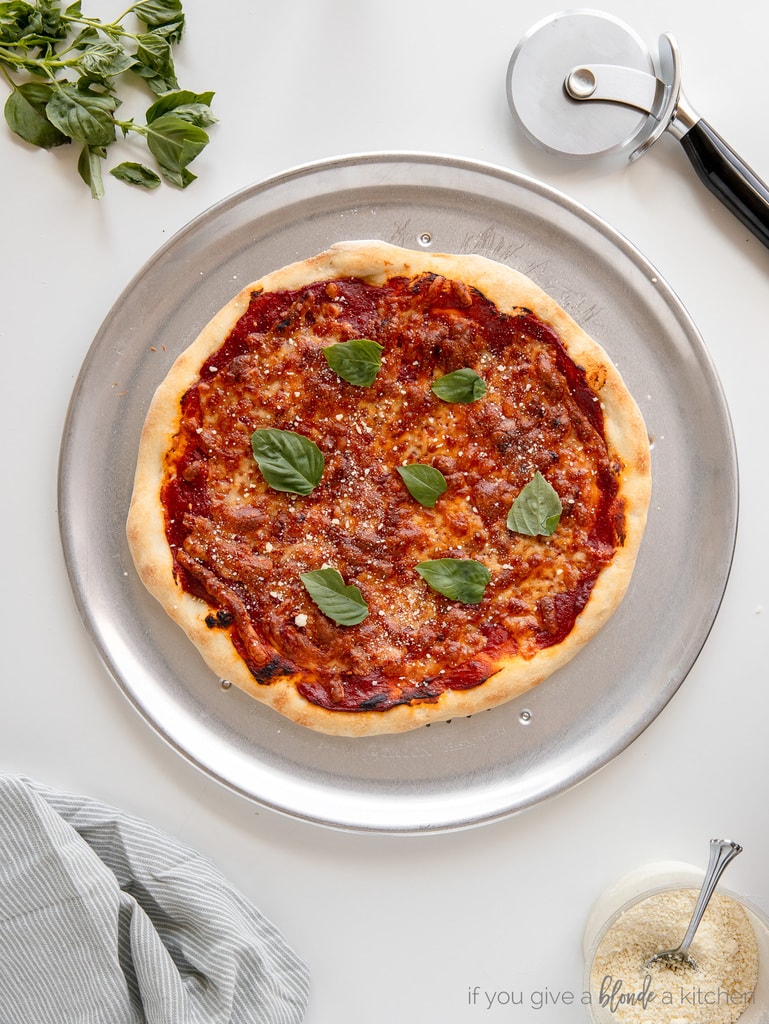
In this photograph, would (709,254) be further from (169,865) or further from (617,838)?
(169,865)

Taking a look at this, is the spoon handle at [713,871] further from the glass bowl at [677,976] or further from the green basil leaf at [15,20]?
the green basil leaf at [15,20]

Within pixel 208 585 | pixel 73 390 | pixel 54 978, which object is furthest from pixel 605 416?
pixel 54 978

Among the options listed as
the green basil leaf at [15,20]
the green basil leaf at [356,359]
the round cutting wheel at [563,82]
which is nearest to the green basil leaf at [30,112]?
the green basil leaf at [15,20]

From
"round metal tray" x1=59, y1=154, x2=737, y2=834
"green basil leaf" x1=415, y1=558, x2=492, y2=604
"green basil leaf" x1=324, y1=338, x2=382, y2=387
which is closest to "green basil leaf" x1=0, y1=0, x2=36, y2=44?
"round metal tray" x1=59, y1=154, x2=737, y2=834

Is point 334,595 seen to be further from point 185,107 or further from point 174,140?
point 185,107

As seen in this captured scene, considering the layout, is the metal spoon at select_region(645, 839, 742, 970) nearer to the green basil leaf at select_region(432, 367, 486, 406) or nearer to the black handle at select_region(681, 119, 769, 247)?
the green basil leaf at select_region(432, 367, 486, 406)

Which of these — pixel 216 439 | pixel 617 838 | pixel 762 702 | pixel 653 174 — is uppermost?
pixel 653 174

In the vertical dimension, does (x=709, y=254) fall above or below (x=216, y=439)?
above
